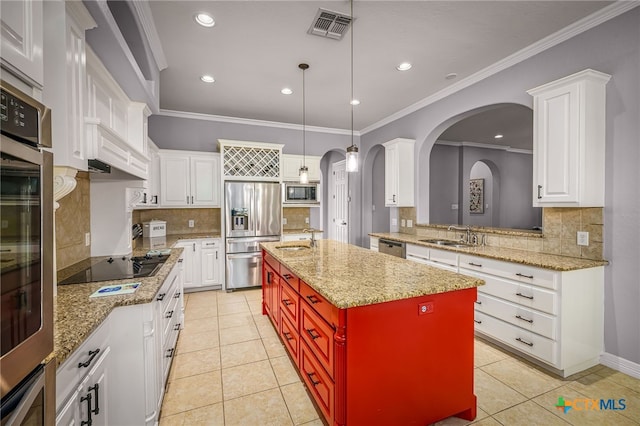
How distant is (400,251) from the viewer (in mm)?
4102

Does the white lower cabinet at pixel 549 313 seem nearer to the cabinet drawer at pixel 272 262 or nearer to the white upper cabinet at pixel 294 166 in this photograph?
the cabinet drawer at pixel 272 262

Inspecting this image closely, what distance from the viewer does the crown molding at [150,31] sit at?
229 centimetres

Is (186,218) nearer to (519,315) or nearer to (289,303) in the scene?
(289,303)

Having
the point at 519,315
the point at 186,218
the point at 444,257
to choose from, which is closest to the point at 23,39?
the point at 519,315

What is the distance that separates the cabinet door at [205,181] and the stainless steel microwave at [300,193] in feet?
3.73

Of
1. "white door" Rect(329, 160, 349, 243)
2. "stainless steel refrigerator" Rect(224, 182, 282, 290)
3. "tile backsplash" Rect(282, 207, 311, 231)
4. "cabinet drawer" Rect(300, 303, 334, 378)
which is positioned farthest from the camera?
"white door" Rect(329, 160, 349, 243)

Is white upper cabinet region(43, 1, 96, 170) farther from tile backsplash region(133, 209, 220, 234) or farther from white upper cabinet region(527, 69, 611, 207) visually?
tile backsplash region(133, 209, 220, 234)

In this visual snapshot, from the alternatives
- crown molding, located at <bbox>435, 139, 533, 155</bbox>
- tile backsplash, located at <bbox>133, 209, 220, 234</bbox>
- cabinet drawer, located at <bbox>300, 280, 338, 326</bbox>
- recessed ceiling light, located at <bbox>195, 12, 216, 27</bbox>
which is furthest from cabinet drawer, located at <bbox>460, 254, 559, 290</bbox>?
crown molding, located at <bbox>435, 139, 533, 155</bbox>

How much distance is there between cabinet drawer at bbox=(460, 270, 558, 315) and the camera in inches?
91.1

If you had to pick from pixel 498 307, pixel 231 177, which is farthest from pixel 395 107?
pixel 498 307

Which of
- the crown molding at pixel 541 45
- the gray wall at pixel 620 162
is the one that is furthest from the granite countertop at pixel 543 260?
the crown molding at pixel 541 45

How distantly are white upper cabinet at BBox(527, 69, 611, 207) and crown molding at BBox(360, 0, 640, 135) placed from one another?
52 cm

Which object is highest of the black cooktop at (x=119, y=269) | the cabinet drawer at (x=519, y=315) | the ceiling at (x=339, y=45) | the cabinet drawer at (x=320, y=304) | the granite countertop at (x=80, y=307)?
the ceiling at (x=339, y=45)

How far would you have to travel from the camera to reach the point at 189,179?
462 cm
